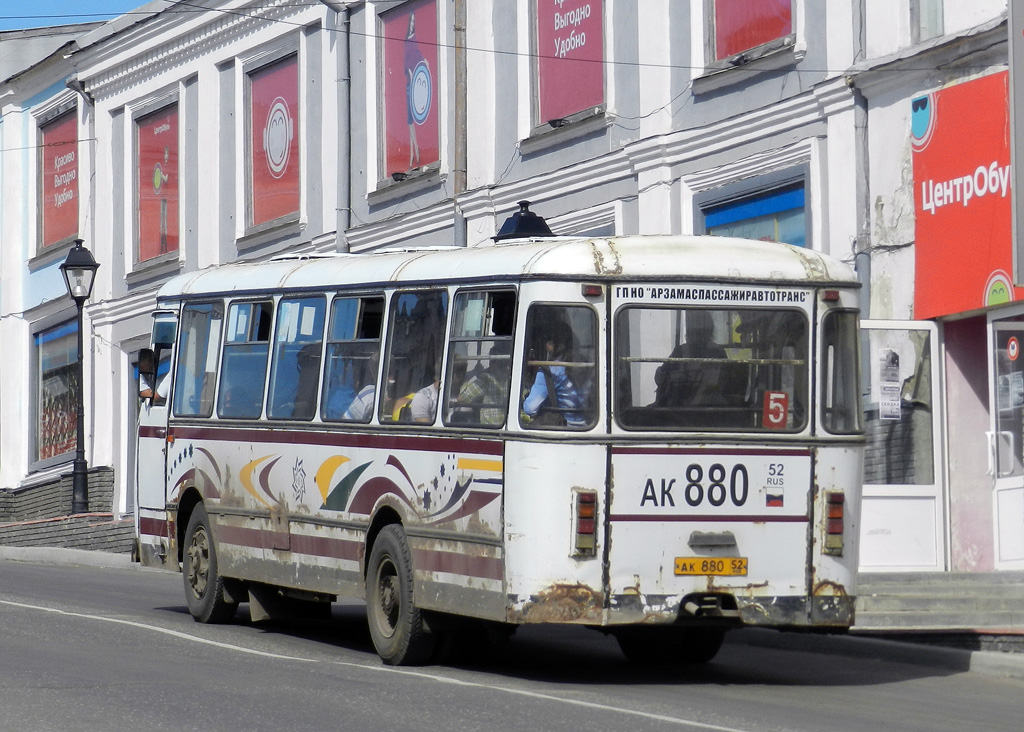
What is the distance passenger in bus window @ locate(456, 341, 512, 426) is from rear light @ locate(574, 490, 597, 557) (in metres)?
0.69

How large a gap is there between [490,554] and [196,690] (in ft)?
6.37

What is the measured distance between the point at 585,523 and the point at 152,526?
20.5 feet

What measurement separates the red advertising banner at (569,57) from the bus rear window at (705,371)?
33.5 ft

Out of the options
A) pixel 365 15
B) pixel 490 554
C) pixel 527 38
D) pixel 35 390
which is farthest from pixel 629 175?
pixel 35 390

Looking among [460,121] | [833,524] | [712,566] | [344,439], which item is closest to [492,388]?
[712,566]

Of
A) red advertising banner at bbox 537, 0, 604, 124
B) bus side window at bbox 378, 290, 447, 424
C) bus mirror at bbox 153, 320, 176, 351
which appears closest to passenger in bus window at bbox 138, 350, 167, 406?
bus mirror at bbox 153, 320, 176, 351

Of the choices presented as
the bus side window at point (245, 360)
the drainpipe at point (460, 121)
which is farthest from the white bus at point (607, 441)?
the drainpipe at point (460, 121)

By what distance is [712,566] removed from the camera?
11102 mm

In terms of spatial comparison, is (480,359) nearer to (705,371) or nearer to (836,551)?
(705,371)

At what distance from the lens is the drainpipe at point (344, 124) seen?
968 inches

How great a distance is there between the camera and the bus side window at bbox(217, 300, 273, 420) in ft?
46.0

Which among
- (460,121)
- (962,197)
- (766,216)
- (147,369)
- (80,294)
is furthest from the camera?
(80,294)

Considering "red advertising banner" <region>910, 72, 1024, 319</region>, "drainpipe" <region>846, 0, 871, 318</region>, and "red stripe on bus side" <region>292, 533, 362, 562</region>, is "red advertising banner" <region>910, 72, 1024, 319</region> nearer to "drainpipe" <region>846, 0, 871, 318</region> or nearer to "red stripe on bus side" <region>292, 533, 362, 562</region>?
"drainpipe" <region>846, 0, 871, 318</region>

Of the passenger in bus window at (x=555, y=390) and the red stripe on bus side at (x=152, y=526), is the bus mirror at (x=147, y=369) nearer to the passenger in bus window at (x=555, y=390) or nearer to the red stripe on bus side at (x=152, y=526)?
the red stripe on bus side at (x=152, y=526)
